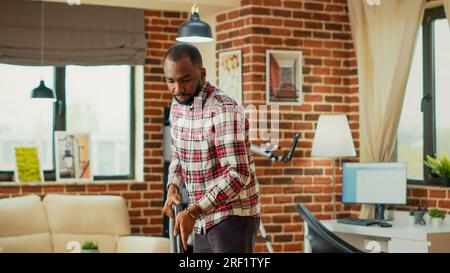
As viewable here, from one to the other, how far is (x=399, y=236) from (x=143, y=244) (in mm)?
2033

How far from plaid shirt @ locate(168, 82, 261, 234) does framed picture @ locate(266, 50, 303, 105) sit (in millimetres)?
3988

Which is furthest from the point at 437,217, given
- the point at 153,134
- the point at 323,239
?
the point at 153,134

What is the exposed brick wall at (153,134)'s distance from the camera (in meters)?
7.15

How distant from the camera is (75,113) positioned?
23.3 feet

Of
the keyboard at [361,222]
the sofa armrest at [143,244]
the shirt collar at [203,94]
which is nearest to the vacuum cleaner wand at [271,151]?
the keyboard at [361,222]

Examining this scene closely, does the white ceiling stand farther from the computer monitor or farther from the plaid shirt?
the plaid shirt

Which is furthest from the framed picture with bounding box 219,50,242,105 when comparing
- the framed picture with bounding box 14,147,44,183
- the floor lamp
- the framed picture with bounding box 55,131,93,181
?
the framed picture with bounding box 14,147,44,183

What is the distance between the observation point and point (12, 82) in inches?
267

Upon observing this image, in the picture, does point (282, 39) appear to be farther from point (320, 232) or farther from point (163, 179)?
point (320, 232)

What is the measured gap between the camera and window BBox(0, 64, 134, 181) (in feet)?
22.3

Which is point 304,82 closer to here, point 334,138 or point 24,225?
point 334,138

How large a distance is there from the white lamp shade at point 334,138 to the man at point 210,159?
3768 millimetres

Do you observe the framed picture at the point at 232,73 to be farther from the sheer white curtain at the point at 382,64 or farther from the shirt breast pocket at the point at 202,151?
the shirt breast pocket at the point at 202,151

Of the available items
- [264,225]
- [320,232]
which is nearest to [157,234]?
[264,225]
